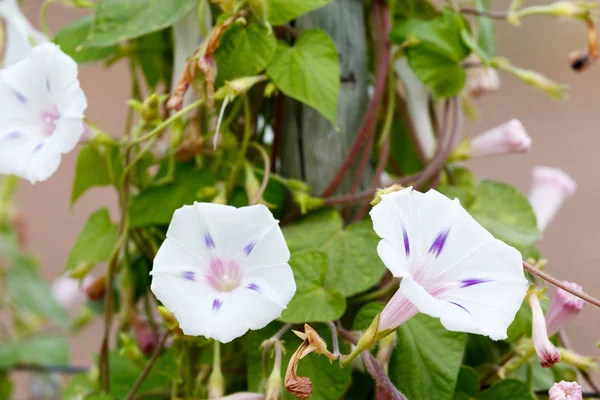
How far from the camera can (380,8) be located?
0.62 meters

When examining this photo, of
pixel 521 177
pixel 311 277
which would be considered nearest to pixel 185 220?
pixel 311 277

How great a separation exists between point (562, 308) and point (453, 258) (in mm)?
154

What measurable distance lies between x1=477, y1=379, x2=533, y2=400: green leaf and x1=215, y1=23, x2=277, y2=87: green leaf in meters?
0.31

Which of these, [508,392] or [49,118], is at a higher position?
[49,118]

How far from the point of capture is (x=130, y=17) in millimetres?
554

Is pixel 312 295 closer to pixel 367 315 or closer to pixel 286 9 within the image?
pixel 367 315

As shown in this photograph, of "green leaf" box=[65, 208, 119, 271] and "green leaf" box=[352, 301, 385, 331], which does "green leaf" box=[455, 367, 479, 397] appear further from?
"green leaf" box=[65, 208, 119, 271]

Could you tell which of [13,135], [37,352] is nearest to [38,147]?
[13,135]

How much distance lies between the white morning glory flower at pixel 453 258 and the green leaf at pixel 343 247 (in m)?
0.13

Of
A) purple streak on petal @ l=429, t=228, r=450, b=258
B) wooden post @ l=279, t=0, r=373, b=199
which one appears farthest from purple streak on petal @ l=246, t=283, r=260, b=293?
wooden post @ l=279, t=0, r=373, b=199

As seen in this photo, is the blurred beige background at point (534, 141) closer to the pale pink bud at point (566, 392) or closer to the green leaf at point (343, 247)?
the green leaf at point (343, 247)

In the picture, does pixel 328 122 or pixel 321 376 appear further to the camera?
pixel 328 122

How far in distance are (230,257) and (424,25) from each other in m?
0.30

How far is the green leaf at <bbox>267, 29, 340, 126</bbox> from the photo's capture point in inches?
21.2
